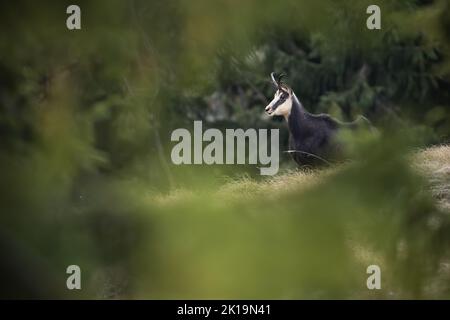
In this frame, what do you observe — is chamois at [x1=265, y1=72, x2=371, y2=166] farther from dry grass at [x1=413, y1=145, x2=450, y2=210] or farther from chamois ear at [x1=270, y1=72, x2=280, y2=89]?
dry grass at [x1=413, y1=145, x2=450, y2=210]

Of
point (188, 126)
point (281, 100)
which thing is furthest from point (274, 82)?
point (188, 126)

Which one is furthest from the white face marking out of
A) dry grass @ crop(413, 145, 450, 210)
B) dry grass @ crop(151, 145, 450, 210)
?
dry grass @ crop(413, 145, 450, 210)

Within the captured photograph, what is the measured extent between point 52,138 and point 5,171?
25.8 inches

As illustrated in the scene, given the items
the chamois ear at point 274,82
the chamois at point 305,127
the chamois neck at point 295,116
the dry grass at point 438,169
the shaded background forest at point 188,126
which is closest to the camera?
the shaded background forest at point 188,126

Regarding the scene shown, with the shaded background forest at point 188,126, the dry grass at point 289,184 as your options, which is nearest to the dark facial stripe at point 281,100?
the shaded background forest at point 188,126

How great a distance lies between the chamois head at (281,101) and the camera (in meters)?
9.23

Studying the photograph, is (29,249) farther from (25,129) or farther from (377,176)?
(377,176)

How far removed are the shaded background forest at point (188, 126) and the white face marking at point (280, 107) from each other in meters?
0.19

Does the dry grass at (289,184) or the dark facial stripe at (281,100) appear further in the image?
the dark facial stripe at (281,100)

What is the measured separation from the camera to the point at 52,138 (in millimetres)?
8055

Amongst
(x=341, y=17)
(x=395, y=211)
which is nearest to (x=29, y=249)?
(x=395, y=211)

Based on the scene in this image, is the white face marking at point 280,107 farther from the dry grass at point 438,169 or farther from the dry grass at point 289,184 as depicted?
the dry grass at point 438,169

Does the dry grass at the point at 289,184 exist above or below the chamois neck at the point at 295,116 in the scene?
below

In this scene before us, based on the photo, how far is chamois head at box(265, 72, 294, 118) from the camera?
9.23 m
